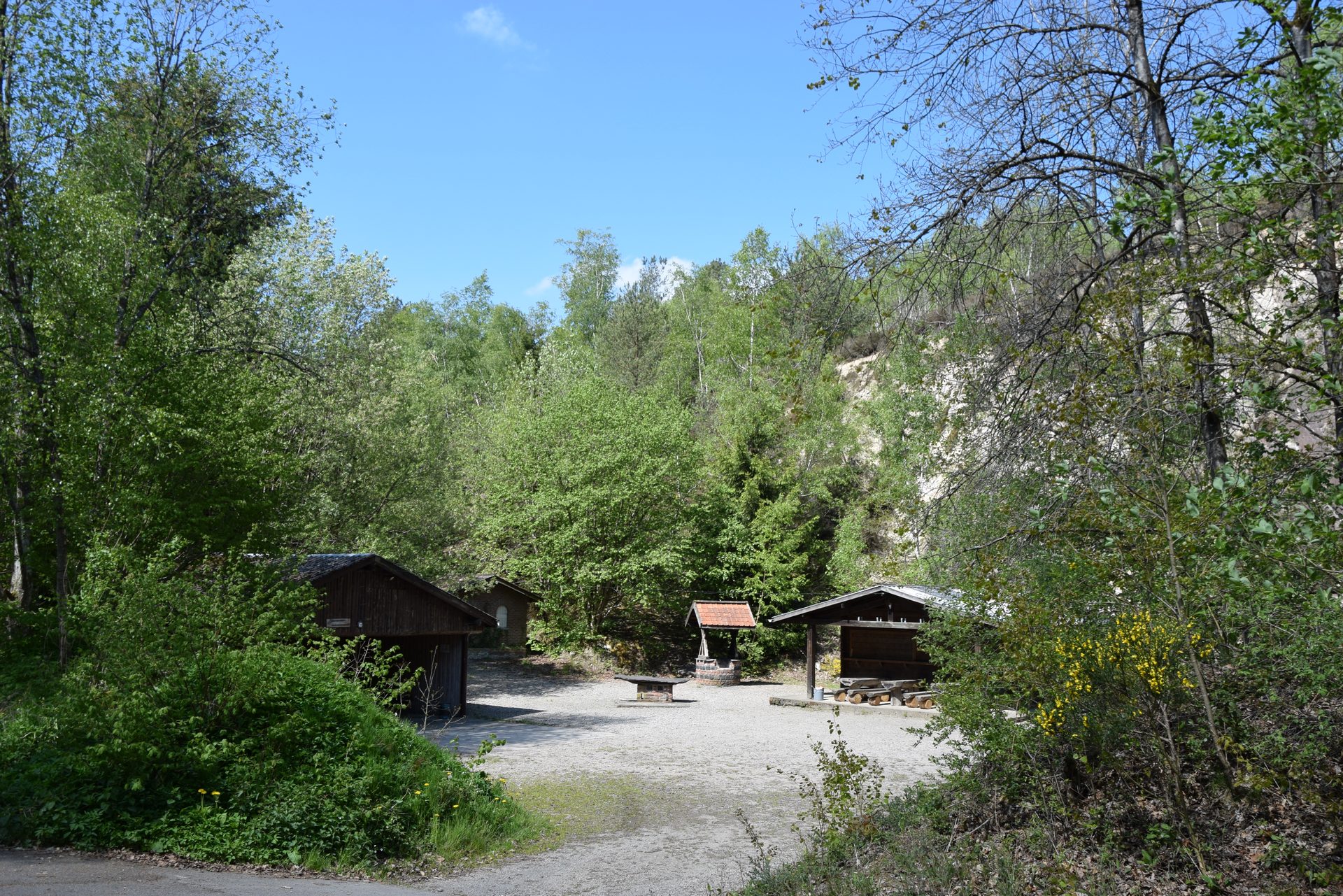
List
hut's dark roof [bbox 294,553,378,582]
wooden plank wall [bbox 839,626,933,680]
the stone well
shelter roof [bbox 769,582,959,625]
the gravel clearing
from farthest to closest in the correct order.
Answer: the stone well < wooden plank wall [bbox 839,626,933,680] < shelter roof [bbox 769,582,959,625] < hut's dark roof [bbox 294,553,378,582] < the gravel clearing

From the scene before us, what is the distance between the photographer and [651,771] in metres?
16.2

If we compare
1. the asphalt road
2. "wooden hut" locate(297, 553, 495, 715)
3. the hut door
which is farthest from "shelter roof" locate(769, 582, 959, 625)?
the asphalt road

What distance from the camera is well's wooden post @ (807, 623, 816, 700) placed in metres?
27.7

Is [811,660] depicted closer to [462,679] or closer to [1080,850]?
[462,679]

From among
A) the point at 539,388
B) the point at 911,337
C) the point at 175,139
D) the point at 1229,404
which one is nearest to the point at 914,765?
the point at 911,337

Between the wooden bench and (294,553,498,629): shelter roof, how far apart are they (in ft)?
23.2

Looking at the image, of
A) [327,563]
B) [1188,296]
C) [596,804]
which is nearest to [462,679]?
[327,563]

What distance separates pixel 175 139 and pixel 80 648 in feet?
30.5

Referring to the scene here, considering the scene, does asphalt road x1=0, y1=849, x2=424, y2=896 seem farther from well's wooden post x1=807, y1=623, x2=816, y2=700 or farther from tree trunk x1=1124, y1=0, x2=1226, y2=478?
well's wooden post x1=807, y1=623, x2=816, y2=700

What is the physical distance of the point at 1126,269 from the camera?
24.5 ft

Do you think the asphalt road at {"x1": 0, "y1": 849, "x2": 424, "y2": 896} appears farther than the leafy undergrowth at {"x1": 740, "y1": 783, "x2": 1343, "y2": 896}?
Yes

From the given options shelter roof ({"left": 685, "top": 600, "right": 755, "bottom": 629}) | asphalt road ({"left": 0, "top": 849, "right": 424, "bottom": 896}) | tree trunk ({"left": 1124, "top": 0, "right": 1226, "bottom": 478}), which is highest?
tree trunk ({"left": 1124, "top": 0, "right": 1226, "bottom": 478})

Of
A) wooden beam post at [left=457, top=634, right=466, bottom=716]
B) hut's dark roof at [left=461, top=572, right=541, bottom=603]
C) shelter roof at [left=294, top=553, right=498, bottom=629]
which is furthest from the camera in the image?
hut's dark roof at [left=461, top=572, right=541, bottom=603]

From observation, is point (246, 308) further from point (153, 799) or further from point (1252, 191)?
point (1252, 191)
